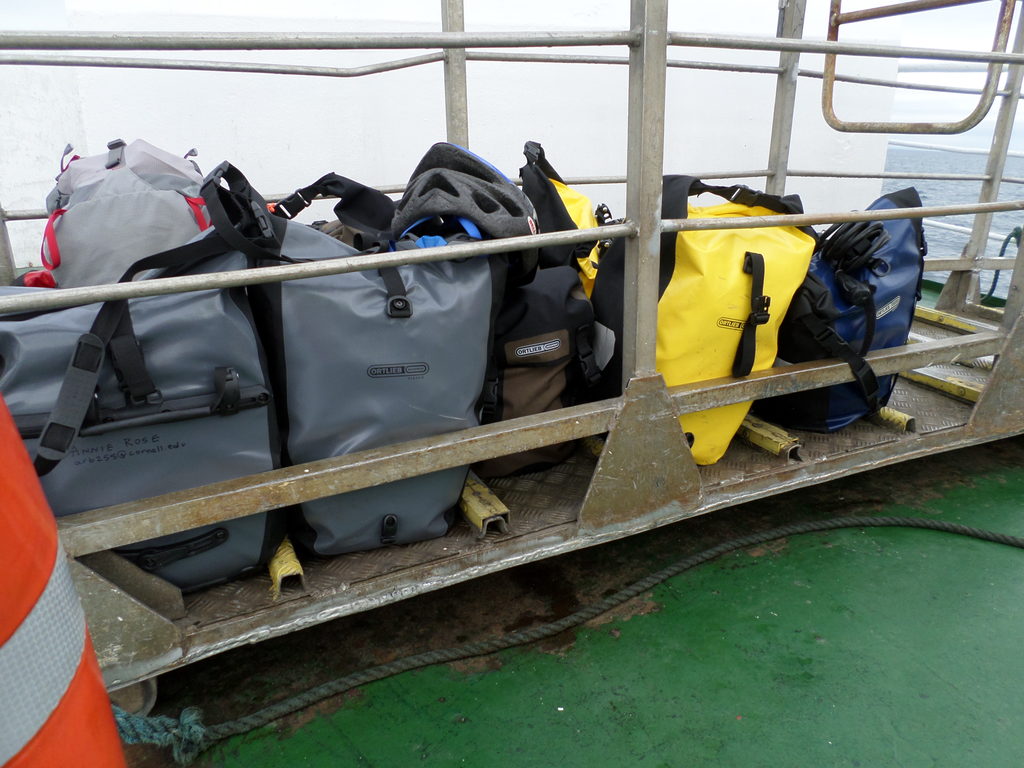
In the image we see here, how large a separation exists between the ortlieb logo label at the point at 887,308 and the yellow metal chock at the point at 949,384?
0.49 metres

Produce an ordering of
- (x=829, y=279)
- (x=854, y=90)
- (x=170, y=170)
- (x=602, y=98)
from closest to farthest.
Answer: (x=829, y=279) → (x=170, y=170) → (x=602, y=98) → (x=854, y=90)

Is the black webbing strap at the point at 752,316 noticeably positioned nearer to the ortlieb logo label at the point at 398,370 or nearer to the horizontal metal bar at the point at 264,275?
the horizontal metal bar at the point at 264,275

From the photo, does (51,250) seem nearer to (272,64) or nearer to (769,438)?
(272,64)

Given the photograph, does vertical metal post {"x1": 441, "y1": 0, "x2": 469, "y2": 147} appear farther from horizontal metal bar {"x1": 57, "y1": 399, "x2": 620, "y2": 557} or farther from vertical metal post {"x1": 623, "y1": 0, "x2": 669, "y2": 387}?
horizontal metal bar {"x1": 57, "y1": 399, "x2": 620, "y2": 557}

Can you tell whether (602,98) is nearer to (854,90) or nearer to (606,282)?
(854,90)

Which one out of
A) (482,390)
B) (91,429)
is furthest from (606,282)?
(91,429)

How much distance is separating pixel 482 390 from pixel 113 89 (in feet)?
13.9

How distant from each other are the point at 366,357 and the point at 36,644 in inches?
36.1

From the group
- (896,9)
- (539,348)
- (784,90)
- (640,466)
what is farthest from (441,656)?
(896,9)

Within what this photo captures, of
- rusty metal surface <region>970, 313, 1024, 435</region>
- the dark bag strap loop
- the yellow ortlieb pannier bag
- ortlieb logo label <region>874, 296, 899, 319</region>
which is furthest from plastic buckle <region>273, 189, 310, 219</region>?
rusty metal surface <region>970, 313, 1024, 435</region>

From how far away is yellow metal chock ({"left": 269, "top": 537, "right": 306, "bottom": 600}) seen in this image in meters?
1.59

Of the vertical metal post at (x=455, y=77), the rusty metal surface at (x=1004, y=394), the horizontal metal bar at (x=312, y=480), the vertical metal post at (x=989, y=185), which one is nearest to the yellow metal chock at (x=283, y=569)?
the horizontal metal bar at (x=312, y=480)

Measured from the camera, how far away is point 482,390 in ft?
5.86

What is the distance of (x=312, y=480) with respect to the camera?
1.50 metres
